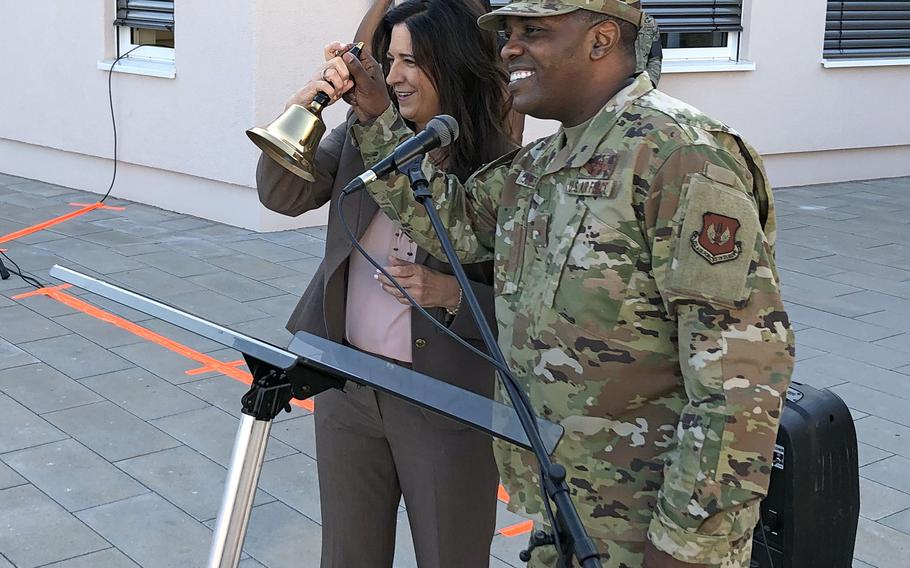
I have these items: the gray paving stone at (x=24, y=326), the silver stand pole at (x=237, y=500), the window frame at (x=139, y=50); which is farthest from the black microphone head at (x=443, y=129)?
the window frame at (x=139, y=50)

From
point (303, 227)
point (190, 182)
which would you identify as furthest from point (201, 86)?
point (303, 227)

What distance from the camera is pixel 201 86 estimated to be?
30.6 feet

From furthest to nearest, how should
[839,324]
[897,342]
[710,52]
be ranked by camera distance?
[710,52] < [839,324] < [897,342]

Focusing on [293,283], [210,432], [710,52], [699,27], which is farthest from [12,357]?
[710,52]

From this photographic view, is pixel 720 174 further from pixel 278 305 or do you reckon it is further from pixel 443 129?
pixel 278 305

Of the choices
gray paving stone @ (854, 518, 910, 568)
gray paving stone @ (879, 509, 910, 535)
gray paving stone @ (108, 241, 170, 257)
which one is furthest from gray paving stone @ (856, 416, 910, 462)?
gray paving stone @ (108, 241, 170, 257)

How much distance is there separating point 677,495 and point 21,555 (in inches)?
107

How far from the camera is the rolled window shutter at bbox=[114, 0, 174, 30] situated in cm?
976

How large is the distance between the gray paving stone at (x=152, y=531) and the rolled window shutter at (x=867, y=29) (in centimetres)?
969

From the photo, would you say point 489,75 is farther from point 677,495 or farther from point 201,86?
point 201,86

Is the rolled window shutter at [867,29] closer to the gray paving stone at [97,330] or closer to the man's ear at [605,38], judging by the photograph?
the gray paving stone at [97,330]

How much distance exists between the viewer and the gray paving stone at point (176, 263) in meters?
7.74

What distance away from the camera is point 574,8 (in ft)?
6.84

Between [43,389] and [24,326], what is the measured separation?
3.57 feet
